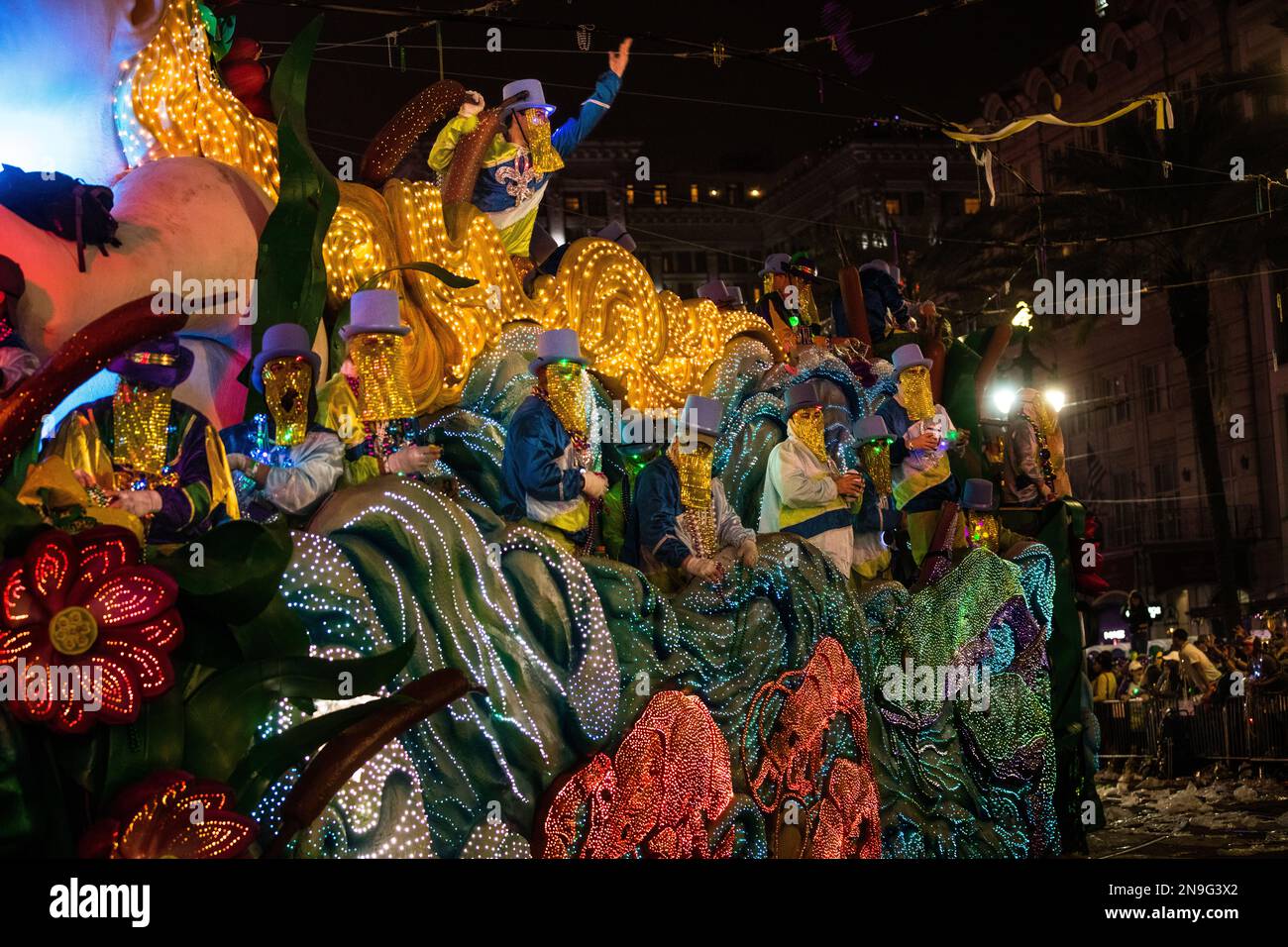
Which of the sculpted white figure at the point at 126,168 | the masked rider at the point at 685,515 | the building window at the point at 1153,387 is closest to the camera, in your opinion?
the sculpted white figure at the point at 126,168

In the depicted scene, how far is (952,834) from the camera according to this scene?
10312mm

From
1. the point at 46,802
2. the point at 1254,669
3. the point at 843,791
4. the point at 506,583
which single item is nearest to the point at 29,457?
the point at 46,802

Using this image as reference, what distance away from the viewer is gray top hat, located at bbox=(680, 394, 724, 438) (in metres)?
9.22

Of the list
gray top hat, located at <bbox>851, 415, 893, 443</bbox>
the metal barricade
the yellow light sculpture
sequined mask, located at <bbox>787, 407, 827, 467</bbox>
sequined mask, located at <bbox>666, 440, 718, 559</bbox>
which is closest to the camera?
the yellow light sculpture

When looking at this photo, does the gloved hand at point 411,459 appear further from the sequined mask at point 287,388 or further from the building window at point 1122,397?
the building window at point 1122,397

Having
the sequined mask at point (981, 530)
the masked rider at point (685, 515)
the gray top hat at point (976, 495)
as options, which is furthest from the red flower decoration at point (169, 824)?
the gray top hat at point (976, 495)

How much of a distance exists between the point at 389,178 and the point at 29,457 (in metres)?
3.47

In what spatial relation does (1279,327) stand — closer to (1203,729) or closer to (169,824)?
(1203,729)

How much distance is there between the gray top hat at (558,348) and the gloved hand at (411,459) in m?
0.87

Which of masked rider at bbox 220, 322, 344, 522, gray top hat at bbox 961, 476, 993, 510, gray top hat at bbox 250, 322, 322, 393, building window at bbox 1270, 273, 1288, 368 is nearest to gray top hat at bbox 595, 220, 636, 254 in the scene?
gray top hat at bbox 961, 476, 993, 510

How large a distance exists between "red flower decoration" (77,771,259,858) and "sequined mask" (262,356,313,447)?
6.61ft

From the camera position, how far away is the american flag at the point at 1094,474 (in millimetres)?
42469

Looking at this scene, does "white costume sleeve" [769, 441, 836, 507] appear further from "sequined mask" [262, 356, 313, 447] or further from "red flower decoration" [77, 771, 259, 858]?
"red flower decoration" [77, 771, 259, 858]

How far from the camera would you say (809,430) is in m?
10.2
